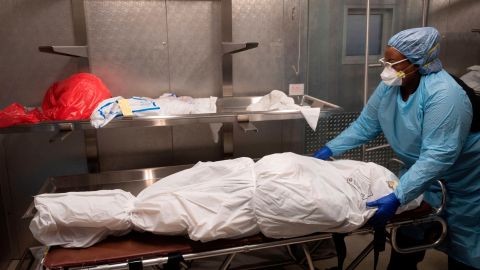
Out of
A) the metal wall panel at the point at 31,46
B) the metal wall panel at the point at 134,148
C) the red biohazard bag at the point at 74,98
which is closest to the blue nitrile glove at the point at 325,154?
the metal wall panel at the point at 134,148

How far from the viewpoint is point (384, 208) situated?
1419mm

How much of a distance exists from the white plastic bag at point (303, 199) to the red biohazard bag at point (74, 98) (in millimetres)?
902

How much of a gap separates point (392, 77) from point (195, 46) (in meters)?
1.18

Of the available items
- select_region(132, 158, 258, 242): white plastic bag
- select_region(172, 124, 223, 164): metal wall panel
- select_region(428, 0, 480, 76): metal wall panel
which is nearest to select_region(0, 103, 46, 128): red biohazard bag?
select_region(132, 158, 258, 242): white plastic bag

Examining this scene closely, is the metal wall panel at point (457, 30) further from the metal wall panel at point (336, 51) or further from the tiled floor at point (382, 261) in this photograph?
the tiled floor at point (382, 261)

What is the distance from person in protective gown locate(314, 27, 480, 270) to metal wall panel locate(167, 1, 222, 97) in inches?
35.3

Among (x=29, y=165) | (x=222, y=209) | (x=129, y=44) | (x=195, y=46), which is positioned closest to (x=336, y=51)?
(x=195, y=46)

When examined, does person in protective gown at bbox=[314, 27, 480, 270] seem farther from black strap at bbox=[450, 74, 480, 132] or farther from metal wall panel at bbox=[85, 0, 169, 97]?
metal wall panel at bbox=[85, 0, 169, 97]

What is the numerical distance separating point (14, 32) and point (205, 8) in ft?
3.45

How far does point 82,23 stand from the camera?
2.07 metres

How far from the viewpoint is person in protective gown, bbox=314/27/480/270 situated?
1.45 meters

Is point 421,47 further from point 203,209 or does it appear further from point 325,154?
point 203,209

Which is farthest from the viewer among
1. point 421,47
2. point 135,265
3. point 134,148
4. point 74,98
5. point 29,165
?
point 134,148

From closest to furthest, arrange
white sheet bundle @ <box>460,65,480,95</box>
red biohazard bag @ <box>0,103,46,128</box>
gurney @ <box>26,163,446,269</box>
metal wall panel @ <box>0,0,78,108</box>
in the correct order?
gurney @ <box>26,163,446,269</box>, red biohazard bag @ <box>0,103,46,128</box>, metal wall panel @ <box>0,0,78,108</box>, white sheet bundle @ <box>460,65,480,95</box>
